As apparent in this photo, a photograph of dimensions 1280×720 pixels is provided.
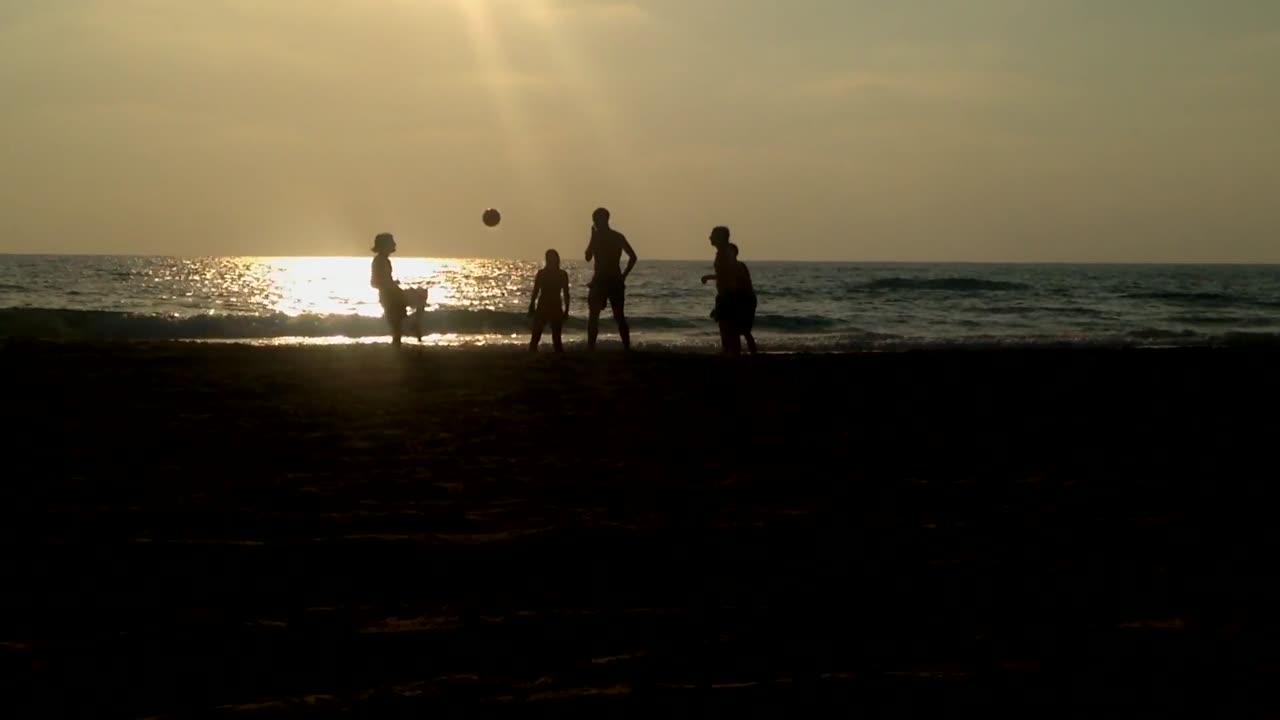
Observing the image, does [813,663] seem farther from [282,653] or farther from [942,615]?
[282,653]

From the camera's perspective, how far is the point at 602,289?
14.2 m

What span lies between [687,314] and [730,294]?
22.6 meters

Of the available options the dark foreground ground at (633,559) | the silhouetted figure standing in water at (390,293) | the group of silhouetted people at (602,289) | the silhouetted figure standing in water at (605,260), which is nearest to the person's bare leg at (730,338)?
the group of silhouetted people at (602,289)

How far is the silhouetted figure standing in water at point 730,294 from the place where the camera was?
13.5m

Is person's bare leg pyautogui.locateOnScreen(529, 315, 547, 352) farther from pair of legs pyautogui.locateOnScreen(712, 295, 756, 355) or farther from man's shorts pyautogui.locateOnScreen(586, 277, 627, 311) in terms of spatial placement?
pair of legs pyautogui.locateOnScreen(712, 295, 756, 355)

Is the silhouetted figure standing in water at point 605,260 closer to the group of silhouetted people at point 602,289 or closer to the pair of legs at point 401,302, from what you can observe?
the group of silhouetted people at point 602,289

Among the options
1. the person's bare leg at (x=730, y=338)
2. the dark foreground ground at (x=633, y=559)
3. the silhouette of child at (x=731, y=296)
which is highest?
the silhouette of child at (x=731, y=296)

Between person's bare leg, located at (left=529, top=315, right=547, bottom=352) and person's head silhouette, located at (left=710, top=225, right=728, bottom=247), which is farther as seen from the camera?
person's bare leg, located at (left=529, top=315, right=547, bottom=352)

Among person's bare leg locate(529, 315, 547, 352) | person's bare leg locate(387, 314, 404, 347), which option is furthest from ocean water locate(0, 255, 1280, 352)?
person's bare leg locate(387, 314, 404, 347)

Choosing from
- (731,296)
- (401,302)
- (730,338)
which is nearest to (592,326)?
(730,338)

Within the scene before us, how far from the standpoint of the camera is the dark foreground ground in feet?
10.6

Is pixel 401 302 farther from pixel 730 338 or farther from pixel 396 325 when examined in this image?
pixel 730 338

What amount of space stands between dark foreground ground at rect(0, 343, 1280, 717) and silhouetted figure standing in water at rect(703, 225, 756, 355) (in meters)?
4.13

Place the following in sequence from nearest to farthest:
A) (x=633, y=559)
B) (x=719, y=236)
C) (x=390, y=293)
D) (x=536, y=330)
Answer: (x=633, y=559)
(x=719, y=236)
(x=390, y=293)
(x=536, y=330)
